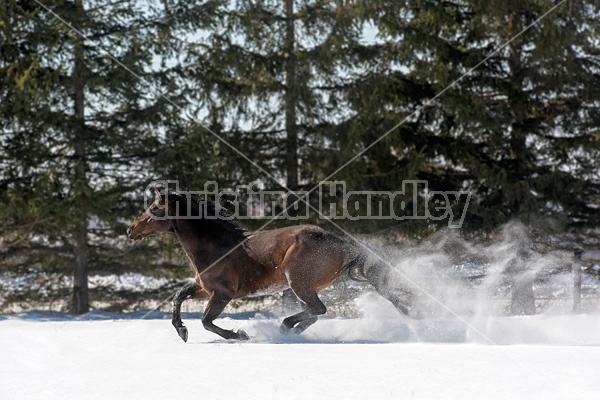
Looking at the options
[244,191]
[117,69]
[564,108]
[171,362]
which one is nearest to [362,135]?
[244,191]

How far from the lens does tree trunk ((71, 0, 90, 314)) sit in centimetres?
1408

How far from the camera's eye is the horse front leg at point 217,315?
27.2ft

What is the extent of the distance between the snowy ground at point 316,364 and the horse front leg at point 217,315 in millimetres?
153

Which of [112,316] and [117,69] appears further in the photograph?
[117,69]

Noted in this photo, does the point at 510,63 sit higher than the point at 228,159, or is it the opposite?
the point at 510,63

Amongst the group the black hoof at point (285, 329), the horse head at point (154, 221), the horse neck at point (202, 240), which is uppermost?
the horse head at point (154, 221)

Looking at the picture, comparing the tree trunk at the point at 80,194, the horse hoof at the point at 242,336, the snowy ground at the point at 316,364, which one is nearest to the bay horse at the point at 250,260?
the horse hoof at the point at 242,336

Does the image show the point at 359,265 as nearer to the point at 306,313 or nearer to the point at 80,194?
the point at 306,313

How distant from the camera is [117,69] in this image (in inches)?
575

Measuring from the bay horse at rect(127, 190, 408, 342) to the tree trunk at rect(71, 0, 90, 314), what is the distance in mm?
5859

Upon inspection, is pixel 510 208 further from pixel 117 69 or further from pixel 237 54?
pixel 117 69

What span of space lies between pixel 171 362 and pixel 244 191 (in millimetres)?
9478

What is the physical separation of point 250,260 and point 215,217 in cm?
79

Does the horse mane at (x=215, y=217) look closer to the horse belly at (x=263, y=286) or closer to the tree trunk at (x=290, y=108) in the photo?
the horse belly at (x=263, y=286)
